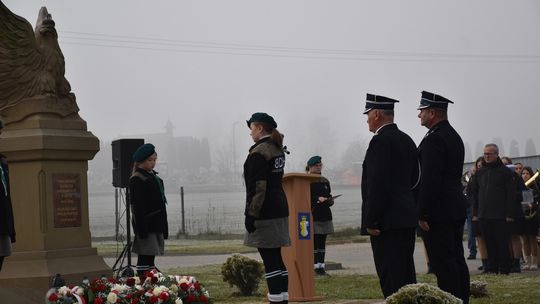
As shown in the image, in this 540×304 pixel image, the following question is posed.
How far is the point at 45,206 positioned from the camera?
39.4ft

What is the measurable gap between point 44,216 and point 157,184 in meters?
1.40

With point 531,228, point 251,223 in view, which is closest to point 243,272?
point 251,223

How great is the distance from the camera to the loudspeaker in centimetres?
1595

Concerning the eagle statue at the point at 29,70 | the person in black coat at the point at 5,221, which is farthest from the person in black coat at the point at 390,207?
the eagle statue at the point at 29,70

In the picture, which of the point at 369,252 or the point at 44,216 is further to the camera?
the point at 369,252

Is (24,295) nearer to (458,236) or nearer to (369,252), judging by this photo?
(458,236)

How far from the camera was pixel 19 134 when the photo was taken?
12.0m

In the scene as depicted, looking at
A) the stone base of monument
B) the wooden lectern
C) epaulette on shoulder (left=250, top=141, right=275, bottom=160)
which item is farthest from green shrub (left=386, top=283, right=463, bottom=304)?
the stone base of monument

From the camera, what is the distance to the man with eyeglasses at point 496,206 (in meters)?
15.9

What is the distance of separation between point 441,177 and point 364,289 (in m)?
A: 4.41

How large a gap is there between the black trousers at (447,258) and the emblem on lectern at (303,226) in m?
2.92

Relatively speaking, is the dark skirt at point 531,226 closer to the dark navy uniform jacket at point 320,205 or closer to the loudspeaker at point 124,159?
the dark navy uniform jacket at point 320,205

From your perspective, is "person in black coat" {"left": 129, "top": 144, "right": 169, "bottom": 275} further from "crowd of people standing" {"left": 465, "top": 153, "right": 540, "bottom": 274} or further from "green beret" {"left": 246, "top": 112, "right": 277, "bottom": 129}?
"crowd of people standing" {"left": 465, "top": 153, "right": 540, "bottom": 274}

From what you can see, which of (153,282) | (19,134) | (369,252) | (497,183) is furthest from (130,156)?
(369,252)
